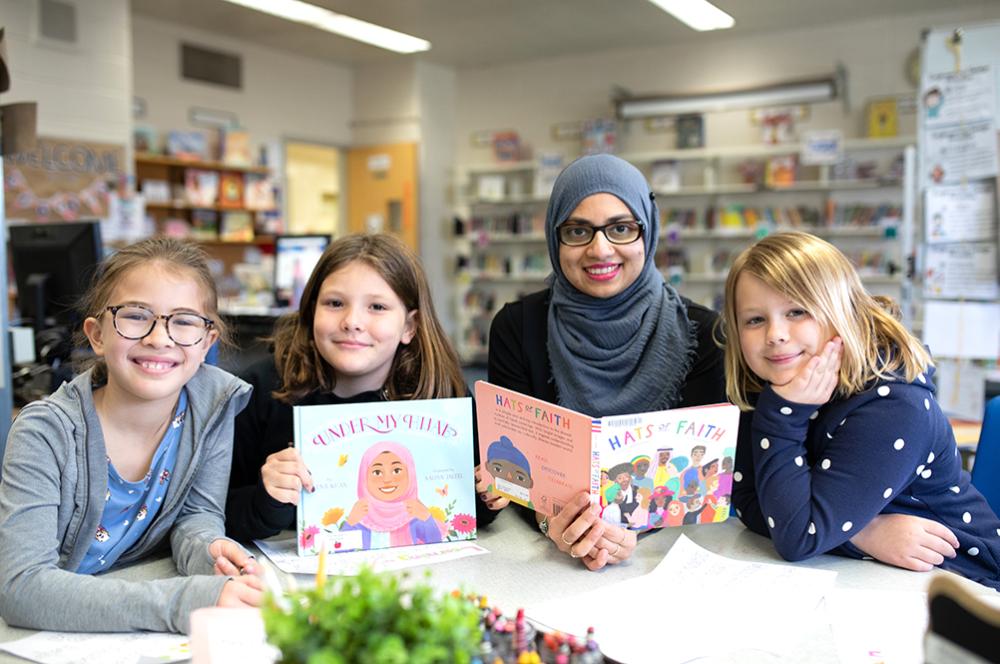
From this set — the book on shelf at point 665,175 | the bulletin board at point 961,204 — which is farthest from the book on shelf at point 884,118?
the bulletin board at point 961,204

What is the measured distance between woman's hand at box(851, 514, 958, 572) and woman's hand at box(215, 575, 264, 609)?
3.31 ft

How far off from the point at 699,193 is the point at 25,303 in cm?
580

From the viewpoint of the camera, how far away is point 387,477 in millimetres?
1434

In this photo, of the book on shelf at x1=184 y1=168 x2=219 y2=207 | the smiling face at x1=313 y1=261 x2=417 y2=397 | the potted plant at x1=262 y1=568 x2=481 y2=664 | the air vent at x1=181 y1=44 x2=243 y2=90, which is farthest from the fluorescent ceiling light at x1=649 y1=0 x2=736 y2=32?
the potted plant at x1=262 y1=568 x2=481 y2=664

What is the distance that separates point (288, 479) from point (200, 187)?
6.61 meters

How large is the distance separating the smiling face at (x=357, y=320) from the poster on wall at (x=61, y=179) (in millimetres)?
4947

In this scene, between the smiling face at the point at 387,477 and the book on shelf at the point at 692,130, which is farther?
the book on shelf at the point at 692,130

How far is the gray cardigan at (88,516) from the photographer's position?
1.12 m

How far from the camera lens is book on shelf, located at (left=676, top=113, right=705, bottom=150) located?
7711 mm

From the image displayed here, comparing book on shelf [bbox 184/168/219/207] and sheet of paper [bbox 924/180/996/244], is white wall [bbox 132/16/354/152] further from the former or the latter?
sheet of paper [bbox 924/180/996/244]

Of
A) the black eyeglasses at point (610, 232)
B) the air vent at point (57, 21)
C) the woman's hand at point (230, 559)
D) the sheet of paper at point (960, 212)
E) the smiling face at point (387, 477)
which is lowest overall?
the woman's hand at point (230, 559)

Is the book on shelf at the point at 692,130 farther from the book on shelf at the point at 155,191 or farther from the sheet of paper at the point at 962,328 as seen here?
the book on shelf at the point at 155,191

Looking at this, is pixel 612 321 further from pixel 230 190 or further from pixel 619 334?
pixel 230 190

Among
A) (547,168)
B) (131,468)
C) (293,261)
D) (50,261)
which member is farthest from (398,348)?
(547,168)
